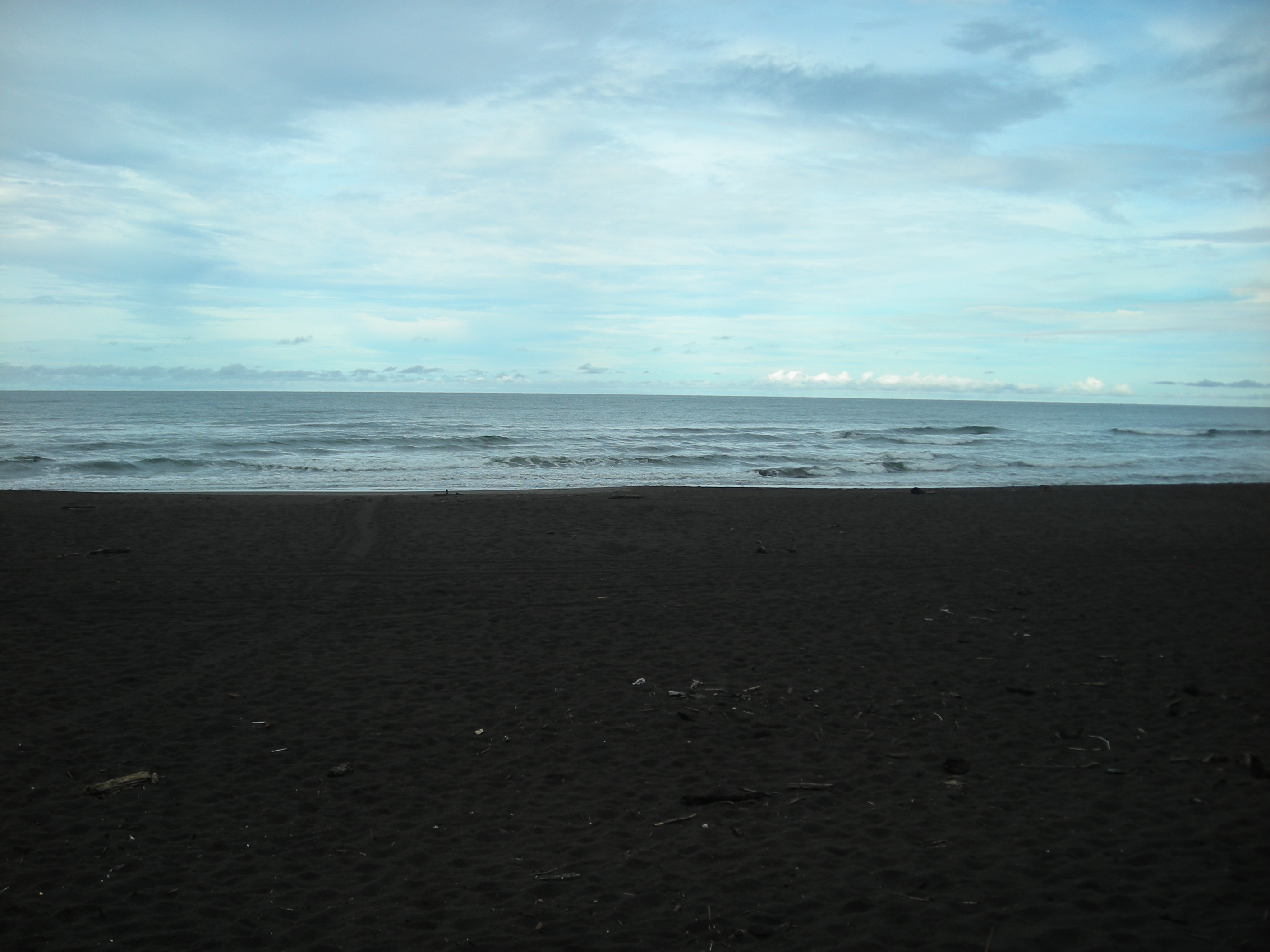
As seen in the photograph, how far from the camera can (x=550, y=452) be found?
32.5m

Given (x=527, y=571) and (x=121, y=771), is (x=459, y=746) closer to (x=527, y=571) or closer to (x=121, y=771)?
(x=121, y=771)

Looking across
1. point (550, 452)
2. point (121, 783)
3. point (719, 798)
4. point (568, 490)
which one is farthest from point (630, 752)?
Answer: point (550, 452)

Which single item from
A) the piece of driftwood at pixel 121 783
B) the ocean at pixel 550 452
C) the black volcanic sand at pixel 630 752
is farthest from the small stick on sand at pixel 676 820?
the ocean at pixel 550 452

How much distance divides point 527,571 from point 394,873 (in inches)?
252

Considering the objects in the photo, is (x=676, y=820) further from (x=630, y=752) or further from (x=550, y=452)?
(x=550, y=452)

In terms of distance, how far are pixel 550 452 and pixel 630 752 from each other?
27739 millimetres

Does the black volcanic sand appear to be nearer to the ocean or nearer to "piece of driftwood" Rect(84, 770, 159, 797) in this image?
"piece of driftwood" Rect(84, 770, 159, 797)

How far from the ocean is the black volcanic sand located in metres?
11.3

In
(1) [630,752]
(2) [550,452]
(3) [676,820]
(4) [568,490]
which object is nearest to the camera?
(3) [676,820]

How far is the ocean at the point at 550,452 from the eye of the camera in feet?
74.7

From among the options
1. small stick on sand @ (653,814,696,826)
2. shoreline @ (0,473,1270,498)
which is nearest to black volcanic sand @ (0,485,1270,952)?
small stick on sand @ (653,814,696,826)

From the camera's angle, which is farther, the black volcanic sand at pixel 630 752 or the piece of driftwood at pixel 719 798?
the piece of driftwood at pixel 719 798

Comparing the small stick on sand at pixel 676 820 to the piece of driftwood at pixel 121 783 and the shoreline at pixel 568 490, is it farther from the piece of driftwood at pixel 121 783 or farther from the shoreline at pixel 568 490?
the shoreline at pixel 568 490

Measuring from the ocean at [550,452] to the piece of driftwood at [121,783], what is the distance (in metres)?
14.9
